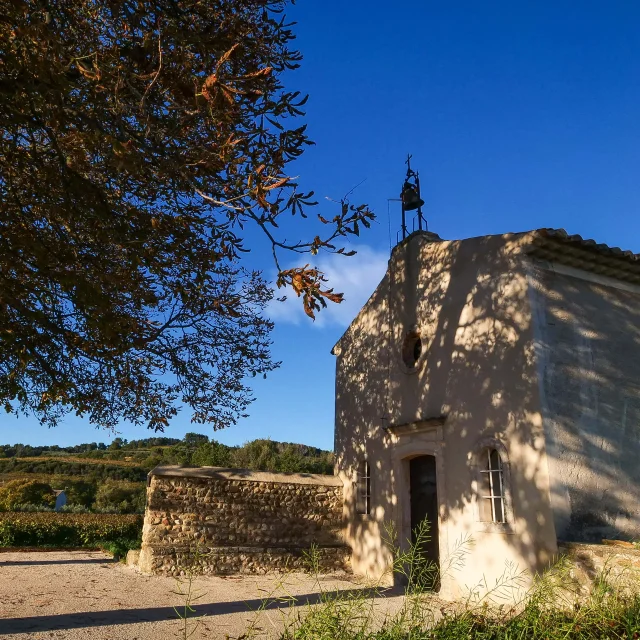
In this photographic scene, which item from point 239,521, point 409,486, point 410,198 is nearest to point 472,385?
point 409,486

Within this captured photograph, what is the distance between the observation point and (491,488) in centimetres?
851

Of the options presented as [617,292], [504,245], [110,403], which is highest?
[504,245]

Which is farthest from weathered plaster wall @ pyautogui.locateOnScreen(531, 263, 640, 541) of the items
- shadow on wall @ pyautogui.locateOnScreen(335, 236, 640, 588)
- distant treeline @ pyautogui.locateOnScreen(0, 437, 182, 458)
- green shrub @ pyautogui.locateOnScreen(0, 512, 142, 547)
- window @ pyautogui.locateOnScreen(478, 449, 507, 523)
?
distant treeline @ pyautogui.locateOnScreen(0, 437, 182, 458)

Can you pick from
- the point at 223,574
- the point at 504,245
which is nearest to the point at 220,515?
the point at 223,574

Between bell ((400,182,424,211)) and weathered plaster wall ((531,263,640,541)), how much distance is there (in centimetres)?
407

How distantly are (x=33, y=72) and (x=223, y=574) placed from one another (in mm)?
9452

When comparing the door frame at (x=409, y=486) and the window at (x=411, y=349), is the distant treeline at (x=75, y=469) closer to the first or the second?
the door frame at (x=409, y=486)

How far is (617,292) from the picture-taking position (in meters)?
9.06

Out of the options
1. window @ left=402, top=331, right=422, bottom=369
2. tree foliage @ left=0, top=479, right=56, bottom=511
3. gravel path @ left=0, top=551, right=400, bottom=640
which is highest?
window @ left=402, top=331, right=422, bottom=369

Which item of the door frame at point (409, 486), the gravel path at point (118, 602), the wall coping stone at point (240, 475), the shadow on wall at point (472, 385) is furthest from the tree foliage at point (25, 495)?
the door frame at point (409, 486)

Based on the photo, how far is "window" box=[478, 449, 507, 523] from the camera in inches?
328

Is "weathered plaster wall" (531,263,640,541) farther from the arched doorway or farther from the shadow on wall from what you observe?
the arched doorway

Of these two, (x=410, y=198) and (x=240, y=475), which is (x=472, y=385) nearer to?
(x=410, y=198)

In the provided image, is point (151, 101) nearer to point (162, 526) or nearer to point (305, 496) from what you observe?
point (162, 526)
